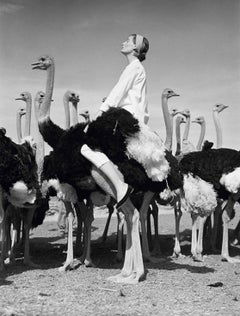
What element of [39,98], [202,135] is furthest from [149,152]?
[202,135]

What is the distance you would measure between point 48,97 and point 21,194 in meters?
1.64

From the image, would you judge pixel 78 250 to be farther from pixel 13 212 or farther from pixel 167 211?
pixel 167 211

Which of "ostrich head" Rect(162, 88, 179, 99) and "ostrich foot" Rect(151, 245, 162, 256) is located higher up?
"ostrich head" Rect(162, 88, 179, 99)

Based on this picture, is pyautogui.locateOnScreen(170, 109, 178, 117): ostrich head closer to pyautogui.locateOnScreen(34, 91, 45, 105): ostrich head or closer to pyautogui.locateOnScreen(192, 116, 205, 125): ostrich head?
pyautogui.locateOnScreen(192, 116, 205, 125): ostrich head

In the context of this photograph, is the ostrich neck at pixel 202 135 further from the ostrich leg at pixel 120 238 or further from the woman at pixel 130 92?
the woman at pixel 130 92

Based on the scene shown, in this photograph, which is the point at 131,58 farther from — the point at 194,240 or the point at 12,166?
the point at 194,240

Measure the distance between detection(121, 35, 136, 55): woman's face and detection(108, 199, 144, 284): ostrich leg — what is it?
1814 mm

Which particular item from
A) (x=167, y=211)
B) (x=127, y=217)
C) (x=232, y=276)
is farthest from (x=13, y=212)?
(x=167, y=211)

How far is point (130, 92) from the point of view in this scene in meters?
6.50

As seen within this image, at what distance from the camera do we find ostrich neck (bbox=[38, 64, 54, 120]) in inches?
286

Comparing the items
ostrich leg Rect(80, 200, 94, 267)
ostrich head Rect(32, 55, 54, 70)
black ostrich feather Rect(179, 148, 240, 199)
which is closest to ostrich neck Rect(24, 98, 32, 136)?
ostrich head Rect(32, 55, 54, 70)

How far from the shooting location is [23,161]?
6.82m

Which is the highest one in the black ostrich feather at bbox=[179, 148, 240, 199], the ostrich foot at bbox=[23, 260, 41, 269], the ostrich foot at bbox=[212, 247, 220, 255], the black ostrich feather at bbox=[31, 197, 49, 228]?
the black ostrich feather at bbox=[179, 148, 240, 199]

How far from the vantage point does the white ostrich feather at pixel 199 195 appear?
7758 millimetres
